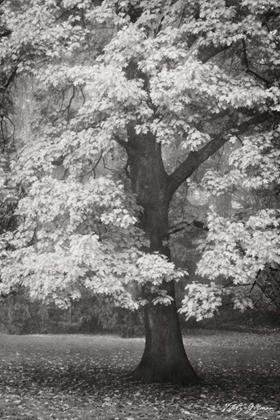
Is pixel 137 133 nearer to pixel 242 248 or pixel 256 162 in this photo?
pixel 256 162

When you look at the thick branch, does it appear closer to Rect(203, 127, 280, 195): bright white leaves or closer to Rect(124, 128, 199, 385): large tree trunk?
Rect(124, 128, 199, 385): large tree trunk

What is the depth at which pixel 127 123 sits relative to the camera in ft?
32.7

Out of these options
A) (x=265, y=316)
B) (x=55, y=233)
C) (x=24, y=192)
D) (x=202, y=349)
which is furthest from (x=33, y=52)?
(x=265, y=316)

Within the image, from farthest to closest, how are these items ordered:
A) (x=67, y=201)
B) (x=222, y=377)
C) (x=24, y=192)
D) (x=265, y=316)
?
(x=265, y=316), (x=222, y=377), (x=24, y=192), (x=67, y=201)

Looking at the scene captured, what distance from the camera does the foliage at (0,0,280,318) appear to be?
31.0 ft

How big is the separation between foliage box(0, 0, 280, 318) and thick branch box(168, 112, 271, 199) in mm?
50

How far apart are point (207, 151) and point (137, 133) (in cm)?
291

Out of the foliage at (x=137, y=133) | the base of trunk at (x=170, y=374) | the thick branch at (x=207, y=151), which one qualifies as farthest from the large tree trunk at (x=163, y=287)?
the foliage at (x=137, y=133)

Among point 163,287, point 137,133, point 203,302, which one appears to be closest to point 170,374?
point 163,287

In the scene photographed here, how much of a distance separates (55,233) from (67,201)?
93 cm

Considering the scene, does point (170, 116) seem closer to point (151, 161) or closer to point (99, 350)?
point (151, 161)

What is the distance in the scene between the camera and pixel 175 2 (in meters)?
10.9

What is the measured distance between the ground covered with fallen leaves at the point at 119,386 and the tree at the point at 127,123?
1.43m
